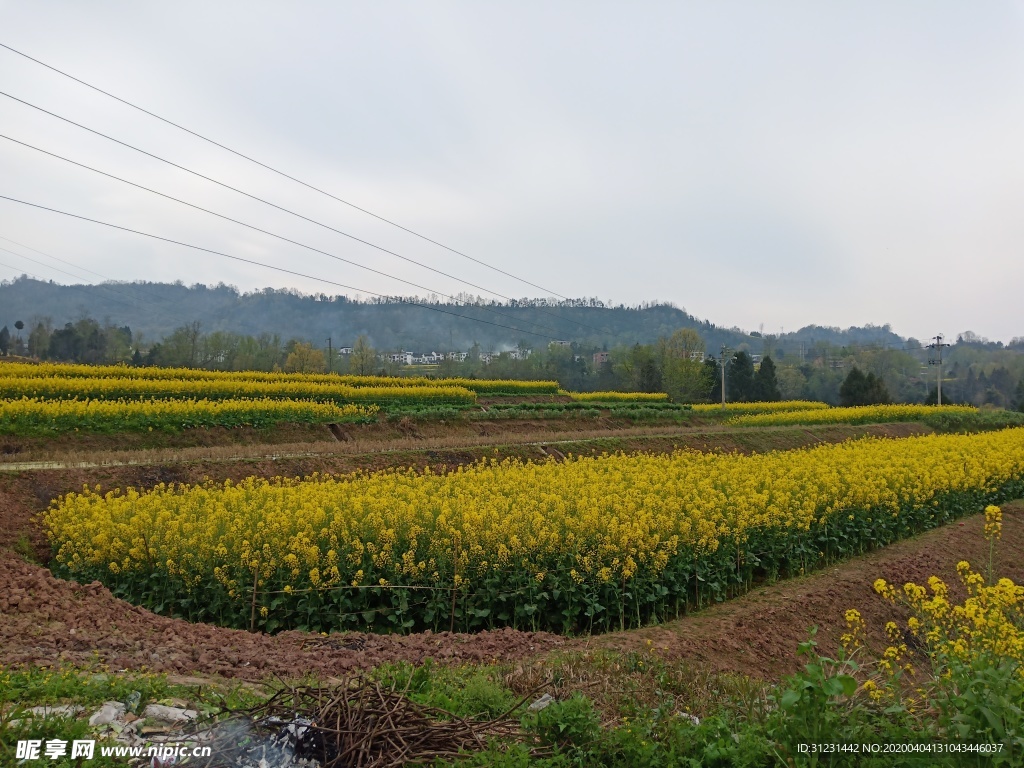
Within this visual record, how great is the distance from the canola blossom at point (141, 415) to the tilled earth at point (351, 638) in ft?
35.8

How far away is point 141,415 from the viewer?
72.5 ft

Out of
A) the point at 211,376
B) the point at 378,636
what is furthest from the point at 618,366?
the point at 378,636

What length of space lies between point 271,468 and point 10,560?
8.12 m

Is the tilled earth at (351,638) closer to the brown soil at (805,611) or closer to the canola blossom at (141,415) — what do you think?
the brown soil at (805,611)

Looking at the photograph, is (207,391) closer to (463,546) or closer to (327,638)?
(463,546)

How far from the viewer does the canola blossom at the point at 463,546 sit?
8312 millimetres

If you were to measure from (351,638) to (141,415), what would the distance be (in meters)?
18.3

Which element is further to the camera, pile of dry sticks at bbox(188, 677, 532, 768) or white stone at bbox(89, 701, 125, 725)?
white stone at bbox(89, 701, 125, 725)

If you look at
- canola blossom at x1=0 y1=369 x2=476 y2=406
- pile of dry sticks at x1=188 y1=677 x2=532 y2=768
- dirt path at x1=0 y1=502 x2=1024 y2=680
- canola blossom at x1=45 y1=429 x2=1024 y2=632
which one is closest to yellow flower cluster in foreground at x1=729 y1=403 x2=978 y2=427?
canola blossom at x1=0 y1=369 x2=476 y2=406

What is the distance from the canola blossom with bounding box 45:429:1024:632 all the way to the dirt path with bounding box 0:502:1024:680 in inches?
27.7

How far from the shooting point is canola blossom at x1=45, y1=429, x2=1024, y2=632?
327 inches

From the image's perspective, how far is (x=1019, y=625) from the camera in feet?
19.3

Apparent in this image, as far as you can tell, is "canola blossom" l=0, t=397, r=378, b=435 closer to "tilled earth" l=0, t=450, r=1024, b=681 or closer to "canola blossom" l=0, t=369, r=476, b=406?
"canola blossom" l=0, t=369, r=476, b=406

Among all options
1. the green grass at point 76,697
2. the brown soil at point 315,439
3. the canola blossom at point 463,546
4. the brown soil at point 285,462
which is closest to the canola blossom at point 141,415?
the brown soil at point 315,439
